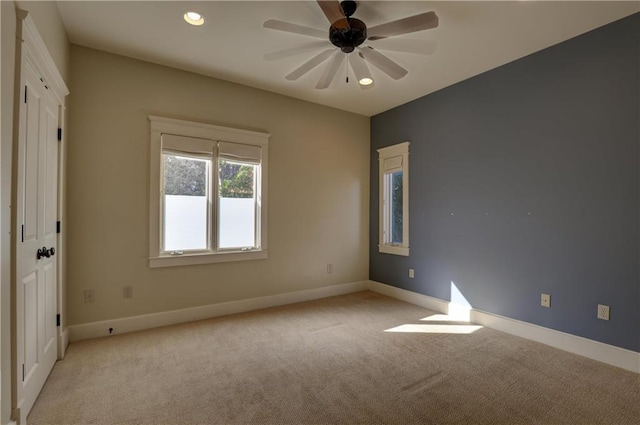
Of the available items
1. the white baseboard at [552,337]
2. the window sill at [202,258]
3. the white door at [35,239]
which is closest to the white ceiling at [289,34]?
the white door at [35,239]

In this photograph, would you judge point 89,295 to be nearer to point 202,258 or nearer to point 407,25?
point 202,258

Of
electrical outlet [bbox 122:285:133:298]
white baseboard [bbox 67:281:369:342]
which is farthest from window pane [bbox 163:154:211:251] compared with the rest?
white baseboard [bbox 67:281:369:342]

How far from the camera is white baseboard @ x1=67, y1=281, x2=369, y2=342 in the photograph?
3086mm

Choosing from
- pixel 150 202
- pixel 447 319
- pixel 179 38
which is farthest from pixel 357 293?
pixel 179 38

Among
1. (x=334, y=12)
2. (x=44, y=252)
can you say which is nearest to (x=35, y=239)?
(x=44, y=252)

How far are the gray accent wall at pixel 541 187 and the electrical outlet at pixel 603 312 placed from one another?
0.13ft

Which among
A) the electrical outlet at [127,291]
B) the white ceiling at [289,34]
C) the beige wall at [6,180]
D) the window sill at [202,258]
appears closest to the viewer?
the beige wall at [6,180]

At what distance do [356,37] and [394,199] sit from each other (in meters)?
2.80

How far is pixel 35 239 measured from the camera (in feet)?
6.93

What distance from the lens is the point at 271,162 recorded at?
4211mm

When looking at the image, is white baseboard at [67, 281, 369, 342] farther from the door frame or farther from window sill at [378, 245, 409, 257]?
the door frame

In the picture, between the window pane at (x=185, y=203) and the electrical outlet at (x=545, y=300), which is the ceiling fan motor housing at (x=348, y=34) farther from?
the electrical outlet at (x=545, y=300)

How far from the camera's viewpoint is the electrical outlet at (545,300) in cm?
305

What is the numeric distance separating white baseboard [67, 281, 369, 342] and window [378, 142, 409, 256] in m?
1.03
